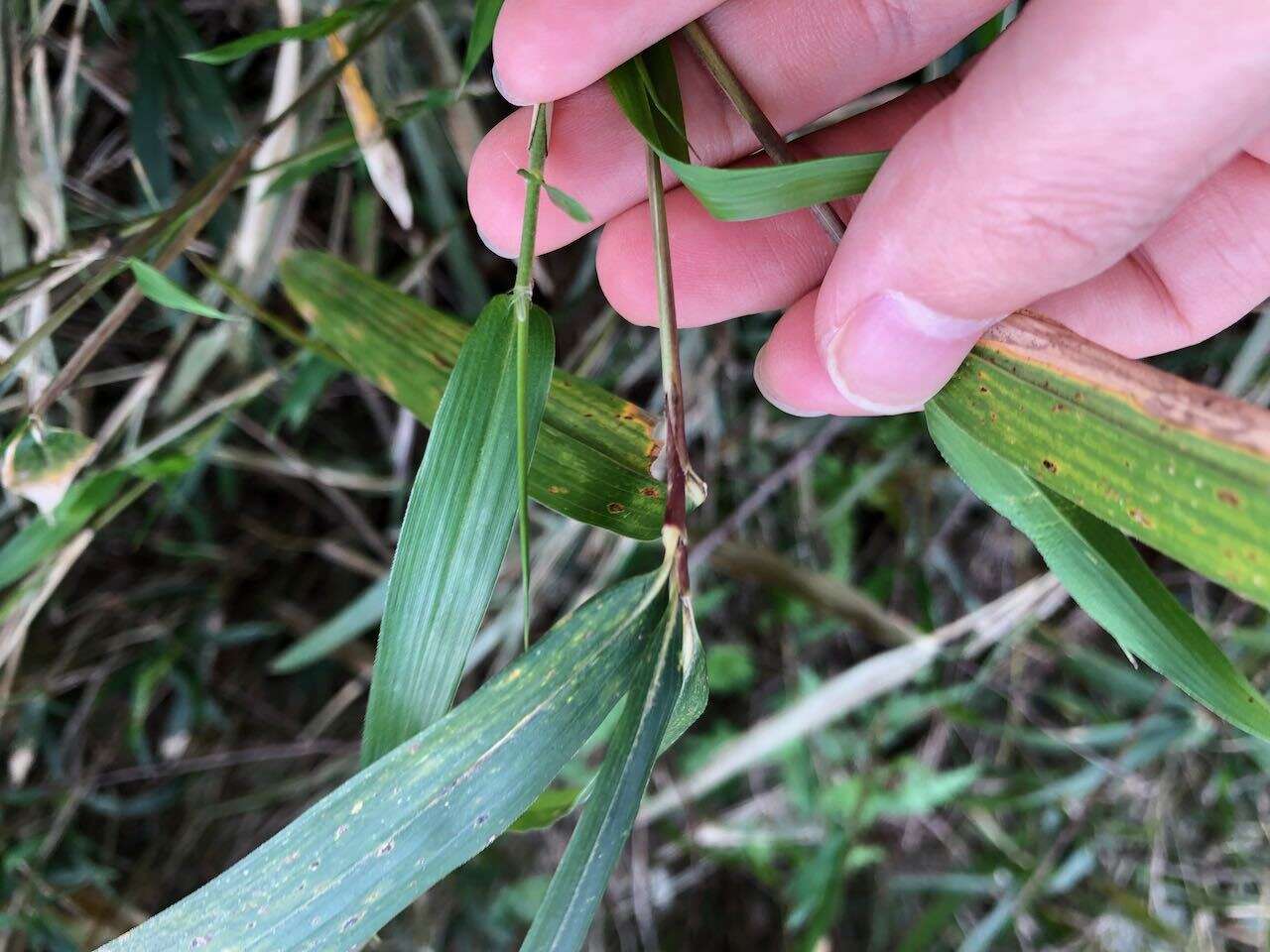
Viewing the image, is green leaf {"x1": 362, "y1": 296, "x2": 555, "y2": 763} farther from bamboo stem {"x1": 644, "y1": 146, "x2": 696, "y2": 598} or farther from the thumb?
the thumb

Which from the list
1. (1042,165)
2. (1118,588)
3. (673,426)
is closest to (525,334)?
(673,426)

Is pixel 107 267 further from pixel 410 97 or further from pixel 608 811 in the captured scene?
pixel 608 811

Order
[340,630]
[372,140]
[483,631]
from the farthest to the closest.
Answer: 1. [483,631]
2. [340,630]
3. [372,140]

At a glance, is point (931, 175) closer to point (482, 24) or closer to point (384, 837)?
point (482, 24)

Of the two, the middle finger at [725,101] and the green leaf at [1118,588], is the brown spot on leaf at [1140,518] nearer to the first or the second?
the green leaf at [1118,588]

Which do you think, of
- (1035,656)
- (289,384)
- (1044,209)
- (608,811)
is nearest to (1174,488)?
(1044,209)

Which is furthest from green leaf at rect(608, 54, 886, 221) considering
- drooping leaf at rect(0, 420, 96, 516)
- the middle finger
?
drooping leaf at rect(0, 420, 96, 516)

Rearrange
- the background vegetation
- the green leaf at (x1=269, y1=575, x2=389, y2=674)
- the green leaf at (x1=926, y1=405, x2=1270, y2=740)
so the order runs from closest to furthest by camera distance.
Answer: the green leaf at (x1=926, y1=405, x2=1270, y2=740) < the background vegetation < the green leaf at (x1=269, y1=575, x2=389, y2=674)
